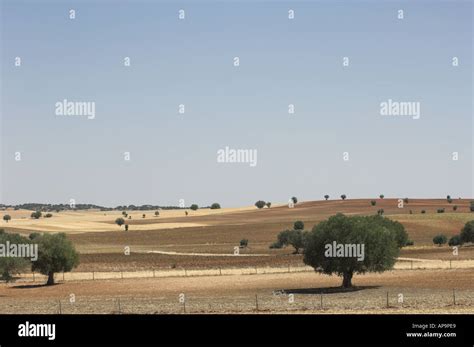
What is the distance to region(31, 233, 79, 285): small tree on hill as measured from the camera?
262 ft

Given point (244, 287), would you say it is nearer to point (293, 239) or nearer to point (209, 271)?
point (209, 271)

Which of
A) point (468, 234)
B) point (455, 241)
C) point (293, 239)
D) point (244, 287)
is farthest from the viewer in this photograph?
point (455, 241)

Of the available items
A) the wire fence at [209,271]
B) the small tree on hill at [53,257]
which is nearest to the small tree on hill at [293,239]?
the wire fence at [209,271]

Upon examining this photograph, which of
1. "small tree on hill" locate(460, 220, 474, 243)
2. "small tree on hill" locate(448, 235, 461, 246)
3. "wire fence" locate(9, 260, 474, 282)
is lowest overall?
"wire fence" locate(9, 260, 474, 282)

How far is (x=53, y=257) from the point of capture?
80375 mm

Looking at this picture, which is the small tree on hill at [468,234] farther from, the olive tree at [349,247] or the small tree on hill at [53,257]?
the small tree on hill at [53,257]

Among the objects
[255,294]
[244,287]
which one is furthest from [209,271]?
[255,294]

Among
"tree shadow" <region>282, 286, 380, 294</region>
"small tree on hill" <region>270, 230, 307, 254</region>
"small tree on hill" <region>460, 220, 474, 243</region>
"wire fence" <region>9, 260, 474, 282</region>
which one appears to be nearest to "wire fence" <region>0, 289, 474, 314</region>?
"tree shadow" <region>282, 286, 380, 294</region>

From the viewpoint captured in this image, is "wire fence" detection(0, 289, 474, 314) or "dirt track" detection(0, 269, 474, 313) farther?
"dirt track" detection(0, 269, 474, 313)

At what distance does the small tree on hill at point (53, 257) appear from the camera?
79.9 meters

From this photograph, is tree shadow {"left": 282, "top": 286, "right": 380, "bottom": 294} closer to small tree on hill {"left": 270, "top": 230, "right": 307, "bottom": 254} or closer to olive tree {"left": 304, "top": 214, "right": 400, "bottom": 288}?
olive tree {"left": 304, "top": 214, "right": 400, "bottom": 288}
